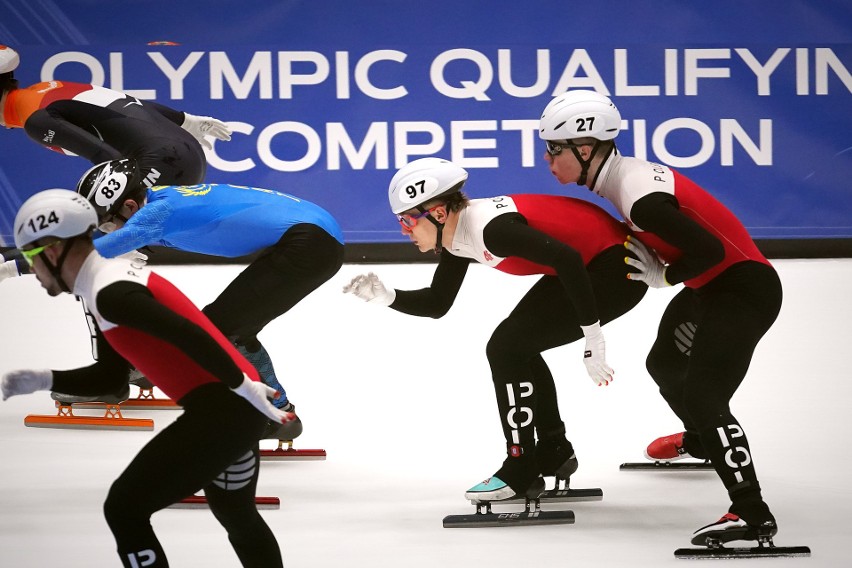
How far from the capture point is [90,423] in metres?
5.83

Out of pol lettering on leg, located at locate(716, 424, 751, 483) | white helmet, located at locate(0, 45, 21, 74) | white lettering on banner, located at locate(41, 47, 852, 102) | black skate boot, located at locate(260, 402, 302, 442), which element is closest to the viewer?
pol lettering on leg, located at locate(716, 424, 751, 483)

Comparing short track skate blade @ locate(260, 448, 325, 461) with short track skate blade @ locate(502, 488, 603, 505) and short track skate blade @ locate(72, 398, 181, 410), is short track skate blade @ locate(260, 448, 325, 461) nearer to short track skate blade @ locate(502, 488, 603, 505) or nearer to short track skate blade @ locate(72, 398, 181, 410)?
short track skate blade @ locate(72, 398, 181, 410)

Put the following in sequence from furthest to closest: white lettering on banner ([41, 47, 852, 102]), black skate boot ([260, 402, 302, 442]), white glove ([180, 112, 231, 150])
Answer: white lettering on banner ([41, 47, 852, 102]), white glove ([180, 112, 231, 150]), black skate boot ([260, 402, 302, 442])

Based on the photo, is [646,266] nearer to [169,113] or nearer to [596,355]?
[596,355]

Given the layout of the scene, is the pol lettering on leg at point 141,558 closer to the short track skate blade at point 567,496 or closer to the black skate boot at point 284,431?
the short track skate blade at point 567,496

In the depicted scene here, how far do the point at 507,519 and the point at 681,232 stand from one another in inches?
47.0

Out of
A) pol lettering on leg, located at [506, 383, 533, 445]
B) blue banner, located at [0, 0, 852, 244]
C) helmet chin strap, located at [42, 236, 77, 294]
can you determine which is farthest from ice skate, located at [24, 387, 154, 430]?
blue banner, located at [0, 0, 852, 244]

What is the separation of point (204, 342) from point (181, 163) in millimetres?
3057

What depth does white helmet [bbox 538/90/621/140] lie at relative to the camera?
174 inches

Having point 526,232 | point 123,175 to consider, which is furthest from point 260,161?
point 526,232

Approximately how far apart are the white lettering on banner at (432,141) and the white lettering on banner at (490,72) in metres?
0.25

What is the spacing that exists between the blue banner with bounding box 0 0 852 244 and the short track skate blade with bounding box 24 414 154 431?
445 cm

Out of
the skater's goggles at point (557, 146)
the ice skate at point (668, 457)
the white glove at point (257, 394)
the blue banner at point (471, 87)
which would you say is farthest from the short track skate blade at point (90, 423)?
the blue banner at point (471, 87)

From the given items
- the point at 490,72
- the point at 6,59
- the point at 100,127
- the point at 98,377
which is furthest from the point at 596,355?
the point at 490,72
